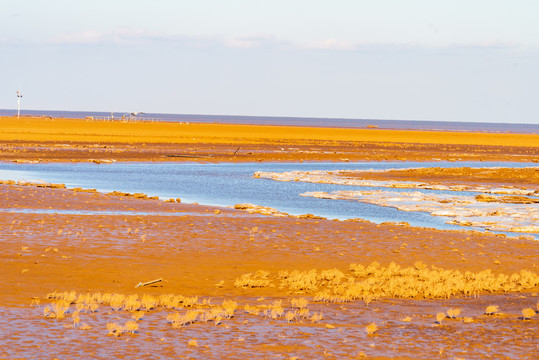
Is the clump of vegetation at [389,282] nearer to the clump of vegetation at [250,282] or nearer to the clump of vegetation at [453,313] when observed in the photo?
the clump of vegetation at [250,282]

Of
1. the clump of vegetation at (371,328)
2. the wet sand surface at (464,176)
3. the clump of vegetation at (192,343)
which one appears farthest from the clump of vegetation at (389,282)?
the wet sand surface at (464,176)

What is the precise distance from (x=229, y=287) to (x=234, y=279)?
0.90 meters

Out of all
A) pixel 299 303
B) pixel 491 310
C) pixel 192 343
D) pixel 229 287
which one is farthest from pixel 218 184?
pixel 192 343

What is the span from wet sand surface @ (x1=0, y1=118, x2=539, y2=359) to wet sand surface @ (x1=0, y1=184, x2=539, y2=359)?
1.4 inches

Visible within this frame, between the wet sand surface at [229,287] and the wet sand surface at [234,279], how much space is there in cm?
4

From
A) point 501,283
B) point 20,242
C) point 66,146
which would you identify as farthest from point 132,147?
point 501,283

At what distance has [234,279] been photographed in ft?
60.0

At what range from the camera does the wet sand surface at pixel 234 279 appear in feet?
40.7

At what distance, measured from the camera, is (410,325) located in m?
14.1

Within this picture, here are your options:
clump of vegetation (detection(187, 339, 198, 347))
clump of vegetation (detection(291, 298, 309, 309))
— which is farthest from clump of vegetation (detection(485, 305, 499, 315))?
clump of vegetation (detection(187, 339, 198, 347))

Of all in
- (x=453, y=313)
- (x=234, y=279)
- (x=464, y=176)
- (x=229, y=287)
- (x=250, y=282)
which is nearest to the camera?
(x=453, y=313)

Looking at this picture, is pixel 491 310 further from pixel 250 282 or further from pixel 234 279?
pixel 234 279

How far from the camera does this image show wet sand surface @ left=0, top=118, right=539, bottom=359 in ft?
40.9

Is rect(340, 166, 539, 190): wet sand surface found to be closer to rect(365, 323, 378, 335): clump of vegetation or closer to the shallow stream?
the shallow stream
